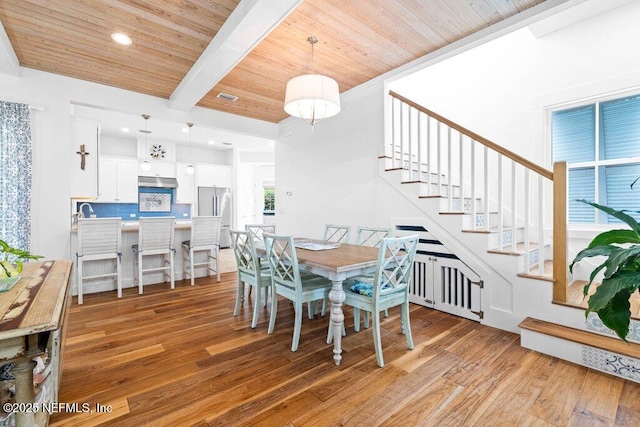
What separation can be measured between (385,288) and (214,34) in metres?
2.73

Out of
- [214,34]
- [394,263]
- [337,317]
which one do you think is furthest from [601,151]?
[214,34]

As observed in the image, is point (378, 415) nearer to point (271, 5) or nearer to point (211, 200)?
point (271, 5)

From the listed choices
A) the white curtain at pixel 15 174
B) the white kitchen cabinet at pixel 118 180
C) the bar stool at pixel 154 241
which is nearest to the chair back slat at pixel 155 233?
the bar stool at pixel 154 241

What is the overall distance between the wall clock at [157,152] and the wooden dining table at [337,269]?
20.8 feet

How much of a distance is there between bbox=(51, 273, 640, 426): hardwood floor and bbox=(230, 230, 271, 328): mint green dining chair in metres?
0.28

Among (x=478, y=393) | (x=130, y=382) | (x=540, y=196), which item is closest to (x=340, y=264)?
(x=478, y=393)

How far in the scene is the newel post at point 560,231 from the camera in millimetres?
2326

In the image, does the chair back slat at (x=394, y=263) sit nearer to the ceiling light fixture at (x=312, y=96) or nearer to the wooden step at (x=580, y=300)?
the wooden step at (x=580, y=300)

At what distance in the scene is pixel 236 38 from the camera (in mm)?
2514

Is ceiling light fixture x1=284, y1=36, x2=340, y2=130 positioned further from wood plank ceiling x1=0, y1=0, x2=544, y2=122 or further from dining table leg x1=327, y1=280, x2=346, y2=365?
dining table leg x1=327, y1=280, x2=346, y2=365

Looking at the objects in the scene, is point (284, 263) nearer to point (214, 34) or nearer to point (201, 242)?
point (214, 34)

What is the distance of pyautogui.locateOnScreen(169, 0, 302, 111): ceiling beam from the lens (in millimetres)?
2166

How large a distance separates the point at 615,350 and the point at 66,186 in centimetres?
551

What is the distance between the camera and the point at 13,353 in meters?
0.99
